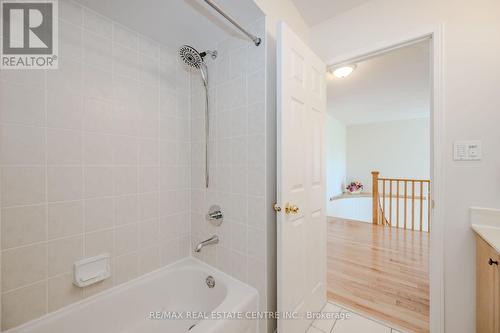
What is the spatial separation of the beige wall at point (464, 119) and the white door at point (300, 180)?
2.36 ft

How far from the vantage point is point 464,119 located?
1.15 metres

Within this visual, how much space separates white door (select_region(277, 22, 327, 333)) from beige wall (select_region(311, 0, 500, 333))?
0.72 metres

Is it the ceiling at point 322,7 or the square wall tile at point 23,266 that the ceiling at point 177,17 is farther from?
the square wall tile at point 23,266

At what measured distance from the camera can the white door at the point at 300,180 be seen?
109 centimetres

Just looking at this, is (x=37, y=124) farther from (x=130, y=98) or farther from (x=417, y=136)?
(x=417, y=136)

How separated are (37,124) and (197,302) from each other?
58.6 inches

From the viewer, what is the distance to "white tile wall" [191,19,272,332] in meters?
1.20

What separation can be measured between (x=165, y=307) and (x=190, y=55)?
70.0 inches

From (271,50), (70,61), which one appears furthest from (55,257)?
(271,50)

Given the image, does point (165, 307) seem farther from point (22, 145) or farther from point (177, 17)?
point (177, 17)

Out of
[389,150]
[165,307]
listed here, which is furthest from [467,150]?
[389,150]

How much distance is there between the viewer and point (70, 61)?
1.08 metres

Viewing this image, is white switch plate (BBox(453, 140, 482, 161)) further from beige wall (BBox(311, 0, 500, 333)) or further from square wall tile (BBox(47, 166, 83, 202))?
square wall tile (BBox(47, 166, 83, 202))

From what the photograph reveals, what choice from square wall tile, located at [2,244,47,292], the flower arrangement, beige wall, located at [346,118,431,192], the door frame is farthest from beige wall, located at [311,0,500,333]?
beige wall, located at [346,118,431,192]
